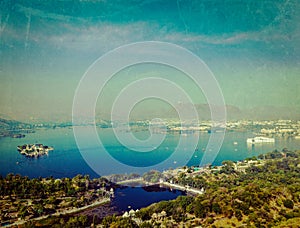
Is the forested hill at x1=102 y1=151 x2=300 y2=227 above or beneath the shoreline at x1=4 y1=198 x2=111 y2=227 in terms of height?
above

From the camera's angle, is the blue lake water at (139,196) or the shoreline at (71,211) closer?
the shoreline at (71,211)

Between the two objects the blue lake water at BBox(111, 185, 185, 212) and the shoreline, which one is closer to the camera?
the shoreline

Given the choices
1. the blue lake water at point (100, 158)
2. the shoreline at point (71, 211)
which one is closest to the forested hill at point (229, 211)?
the shoreline at point (71, 211)

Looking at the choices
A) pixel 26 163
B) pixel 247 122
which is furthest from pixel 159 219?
pixel 247 122

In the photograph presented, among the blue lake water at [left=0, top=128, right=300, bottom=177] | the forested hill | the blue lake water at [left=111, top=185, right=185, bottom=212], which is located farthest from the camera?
the blue lake water at [left=0, top=128, right=300, bottom=177]

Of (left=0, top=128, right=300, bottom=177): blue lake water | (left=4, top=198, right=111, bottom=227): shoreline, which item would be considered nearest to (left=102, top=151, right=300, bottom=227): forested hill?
(left=4, top=198, right=111, bottom=227): shoreline

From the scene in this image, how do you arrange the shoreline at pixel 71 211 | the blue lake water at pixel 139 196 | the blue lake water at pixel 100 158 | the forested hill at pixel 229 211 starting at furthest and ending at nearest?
the blue lake water at pixel 100 158
the blue lake water at pixel 139 196
the shoreline at pixel 71 211
the forested hill at pixel 229 211

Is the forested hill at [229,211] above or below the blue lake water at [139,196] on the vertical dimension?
above

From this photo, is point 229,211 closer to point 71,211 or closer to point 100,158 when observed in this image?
point 71,211

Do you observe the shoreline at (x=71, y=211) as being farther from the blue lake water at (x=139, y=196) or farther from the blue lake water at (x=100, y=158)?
the blue lake water at (x=100, y=158)

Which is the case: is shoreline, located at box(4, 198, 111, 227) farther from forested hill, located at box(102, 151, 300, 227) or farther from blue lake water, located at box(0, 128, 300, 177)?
forested hill, located at box(102, 151, 300, 227)

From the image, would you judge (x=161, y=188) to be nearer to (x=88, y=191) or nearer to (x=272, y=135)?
(x=88, y=191)
